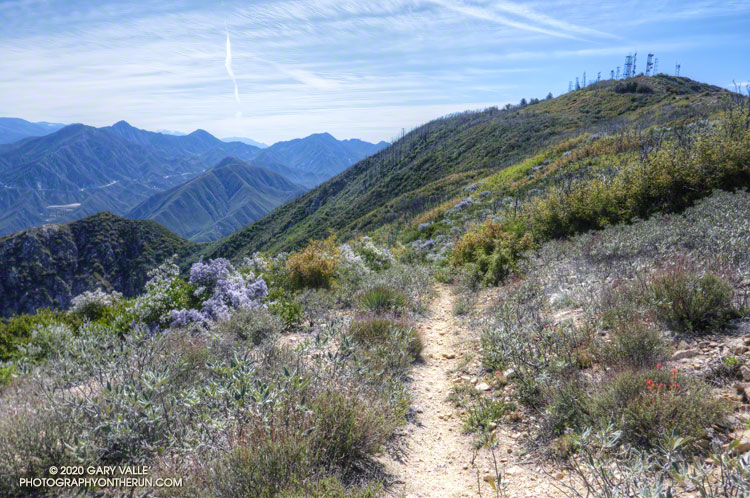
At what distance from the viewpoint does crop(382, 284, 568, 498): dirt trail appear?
2916mm

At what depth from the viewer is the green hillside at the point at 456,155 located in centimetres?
3606

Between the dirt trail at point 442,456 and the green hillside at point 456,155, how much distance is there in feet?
81.2

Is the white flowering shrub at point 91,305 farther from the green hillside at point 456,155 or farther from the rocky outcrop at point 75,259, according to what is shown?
the rocky outcrop at point 75,259

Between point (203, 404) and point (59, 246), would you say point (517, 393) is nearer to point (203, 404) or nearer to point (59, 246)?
point (203, 404)

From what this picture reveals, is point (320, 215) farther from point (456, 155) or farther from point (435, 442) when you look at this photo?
point (435, 442)

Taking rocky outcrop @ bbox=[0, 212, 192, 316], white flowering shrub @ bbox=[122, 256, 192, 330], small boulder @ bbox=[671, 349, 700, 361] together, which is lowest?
rocky outcrop @ bbox=[0, 212, 192, 316]

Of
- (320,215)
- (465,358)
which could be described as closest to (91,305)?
(465,358)

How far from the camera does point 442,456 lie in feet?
11.4

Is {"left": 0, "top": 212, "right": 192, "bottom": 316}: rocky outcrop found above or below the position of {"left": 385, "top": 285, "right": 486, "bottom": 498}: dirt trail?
below

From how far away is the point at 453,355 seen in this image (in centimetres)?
560

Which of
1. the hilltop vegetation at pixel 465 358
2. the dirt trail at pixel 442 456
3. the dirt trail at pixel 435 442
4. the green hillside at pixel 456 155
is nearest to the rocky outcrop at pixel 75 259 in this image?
the green hillside at pixel 456 155

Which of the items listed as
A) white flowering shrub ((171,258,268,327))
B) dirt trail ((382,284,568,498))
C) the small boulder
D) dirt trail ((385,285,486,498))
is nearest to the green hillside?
the small boulder

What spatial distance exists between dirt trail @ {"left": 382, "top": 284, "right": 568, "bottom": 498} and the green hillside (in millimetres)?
24741

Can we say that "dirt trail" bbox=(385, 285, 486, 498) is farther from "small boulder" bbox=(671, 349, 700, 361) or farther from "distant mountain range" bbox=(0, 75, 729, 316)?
"distant mountain range" bbox=(0, 75, 729, 316)
